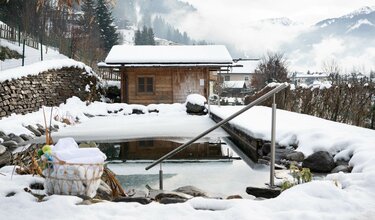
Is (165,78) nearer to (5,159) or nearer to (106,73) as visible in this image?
(106,73)

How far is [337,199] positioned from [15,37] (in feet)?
81.4

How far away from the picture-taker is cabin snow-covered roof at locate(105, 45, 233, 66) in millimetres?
19750

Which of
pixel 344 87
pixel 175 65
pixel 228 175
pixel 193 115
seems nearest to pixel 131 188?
pixel 228 175

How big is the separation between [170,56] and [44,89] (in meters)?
7.95

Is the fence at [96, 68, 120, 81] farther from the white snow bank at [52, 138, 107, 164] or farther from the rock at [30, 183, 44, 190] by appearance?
the white snow bank at [52, 138, 107, 164]

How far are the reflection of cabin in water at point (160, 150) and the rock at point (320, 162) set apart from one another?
233 centimetres

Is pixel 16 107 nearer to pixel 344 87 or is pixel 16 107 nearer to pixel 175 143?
pixel 175 143

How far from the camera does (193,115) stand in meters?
17.0

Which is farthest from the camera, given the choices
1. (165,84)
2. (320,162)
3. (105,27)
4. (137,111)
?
(105,27)

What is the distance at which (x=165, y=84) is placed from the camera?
66.8 ft

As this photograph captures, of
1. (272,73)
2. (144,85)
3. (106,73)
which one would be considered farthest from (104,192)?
(272,73)

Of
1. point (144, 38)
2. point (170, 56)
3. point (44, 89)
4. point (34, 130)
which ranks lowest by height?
point (34, 130)

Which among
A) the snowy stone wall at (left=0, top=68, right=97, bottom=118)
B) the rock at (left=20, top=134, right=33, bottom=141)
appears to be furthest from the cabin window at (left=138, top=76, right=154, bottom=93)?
the rock at (left=20, top=134, right=33, bottom=141)

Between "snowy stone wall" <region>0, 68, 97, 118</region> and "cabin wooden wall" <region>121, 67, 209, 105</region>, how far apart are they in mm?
1996
